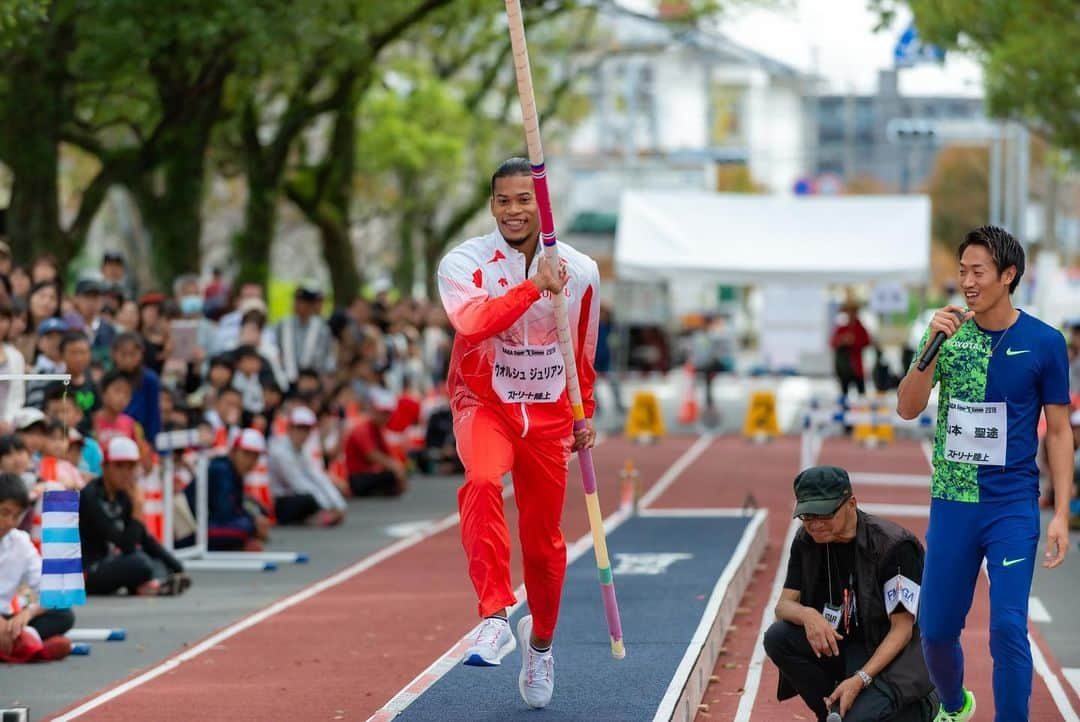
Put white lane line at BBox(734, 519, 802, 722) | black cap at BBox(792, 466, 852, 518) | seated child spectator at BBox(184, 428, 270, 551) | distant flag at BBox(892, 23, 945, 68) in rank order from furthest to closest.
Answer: distant flag at BBox(892, 23, 945, 68) → seated child spectator at BBox(184, 428, 270, 551) → white lane line at BBox(734, 519, 802, 722) → black cap at BBox(792, 466, 852, 518)

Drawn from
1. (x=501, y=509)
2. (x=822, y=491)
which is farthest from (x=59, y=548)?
(x=822, y=491)

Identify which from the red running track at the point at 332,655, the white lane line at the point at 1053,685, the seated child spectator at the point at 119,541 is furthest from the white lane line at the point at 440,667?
the white lane line at the point at 1053,685

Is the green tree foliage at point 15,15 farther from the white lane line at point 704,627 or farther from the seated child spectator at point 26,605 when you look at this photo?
the white lane line at point 704,627

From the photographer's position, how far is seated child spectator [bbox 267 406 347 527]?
17.0 m

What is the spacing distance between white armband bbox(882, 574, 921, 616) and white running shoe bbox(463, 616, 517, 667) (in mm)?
1449

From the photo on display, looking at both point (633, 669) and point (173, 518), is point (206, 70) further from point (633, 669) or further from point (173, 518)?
point (633, 669)

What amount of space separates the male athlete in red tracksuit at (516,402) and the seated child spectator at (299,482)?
29.8 ft

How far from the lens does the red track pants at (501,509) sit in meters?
7.54

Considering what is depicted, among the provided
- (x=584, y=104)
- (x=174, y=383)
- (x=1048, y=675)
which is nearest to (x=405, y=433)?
(x=174, y=383)

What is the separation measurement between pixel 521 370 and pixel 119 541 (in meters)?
5.28

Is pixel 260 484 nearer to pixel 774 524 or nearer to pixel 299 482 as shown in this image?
pixel 299 482

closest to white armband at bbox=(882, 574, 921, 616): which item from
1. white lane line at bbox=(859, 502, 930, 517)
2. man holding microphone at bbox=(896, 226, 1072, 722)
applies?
man holding microphone at bbox=(896, 226, 1072, 722)

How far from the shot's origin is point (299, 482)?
56.7ft

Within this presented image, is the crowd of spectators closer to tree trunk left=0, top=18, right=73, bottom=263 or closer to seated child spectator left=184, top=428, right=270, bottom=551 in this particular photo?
seated child spectator left=184, top=428, right=270, bottom=551
